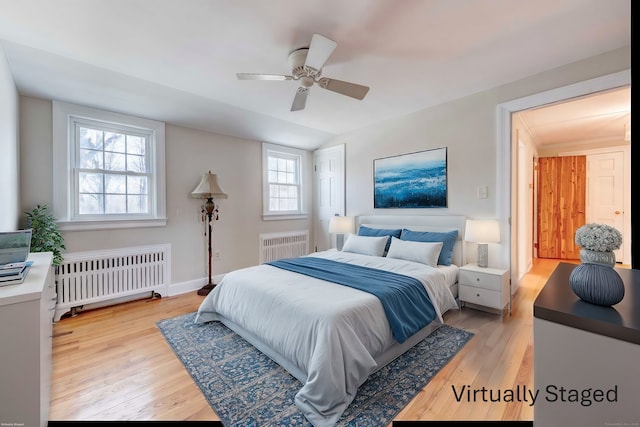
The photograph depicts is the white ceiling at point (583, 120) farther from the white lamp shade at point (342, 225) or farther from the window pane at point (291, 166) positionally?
the window pane at point (291, 166)

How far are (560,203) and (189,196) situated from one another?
7.05m

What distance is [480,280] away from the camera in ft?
9.40

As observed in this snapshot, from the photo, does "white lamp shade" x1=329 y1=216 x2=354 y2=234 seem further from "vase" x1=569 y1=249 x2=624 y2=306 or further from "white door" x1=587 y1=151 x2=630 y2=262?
"white door" x1=587 y1=151 x2=630 y2=262

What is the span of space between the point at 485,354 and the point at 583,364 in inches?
65.4

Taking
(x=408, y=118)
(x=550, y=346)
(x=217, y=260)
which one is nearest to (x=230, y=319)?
(x=217, y=260)

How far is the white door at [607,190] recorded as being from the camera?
15.7 ft

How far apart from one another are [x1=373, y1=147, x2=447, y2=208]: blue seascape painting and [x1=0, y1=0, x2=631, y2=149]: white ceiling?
832 mm

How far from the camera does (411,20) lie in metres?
1.90

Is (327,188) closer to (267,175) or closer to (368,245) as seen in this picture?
(267,175)

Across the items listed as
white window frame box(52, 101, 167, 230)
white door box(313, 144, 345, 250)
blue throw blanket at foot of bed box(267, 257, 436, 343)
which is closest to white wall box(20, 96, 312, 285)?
white window frame box(52, 101, 167, 230)

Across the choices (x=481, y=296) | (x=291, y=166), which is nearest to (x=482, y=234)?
(x=481, y=296)

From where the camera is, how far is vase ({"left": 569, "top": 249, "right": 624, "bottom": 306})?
851 millimetres

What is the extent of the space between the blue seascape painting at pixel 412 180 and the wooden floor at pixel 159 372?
152cm

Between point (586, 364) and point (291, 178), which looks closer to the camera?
point (586, 364)
